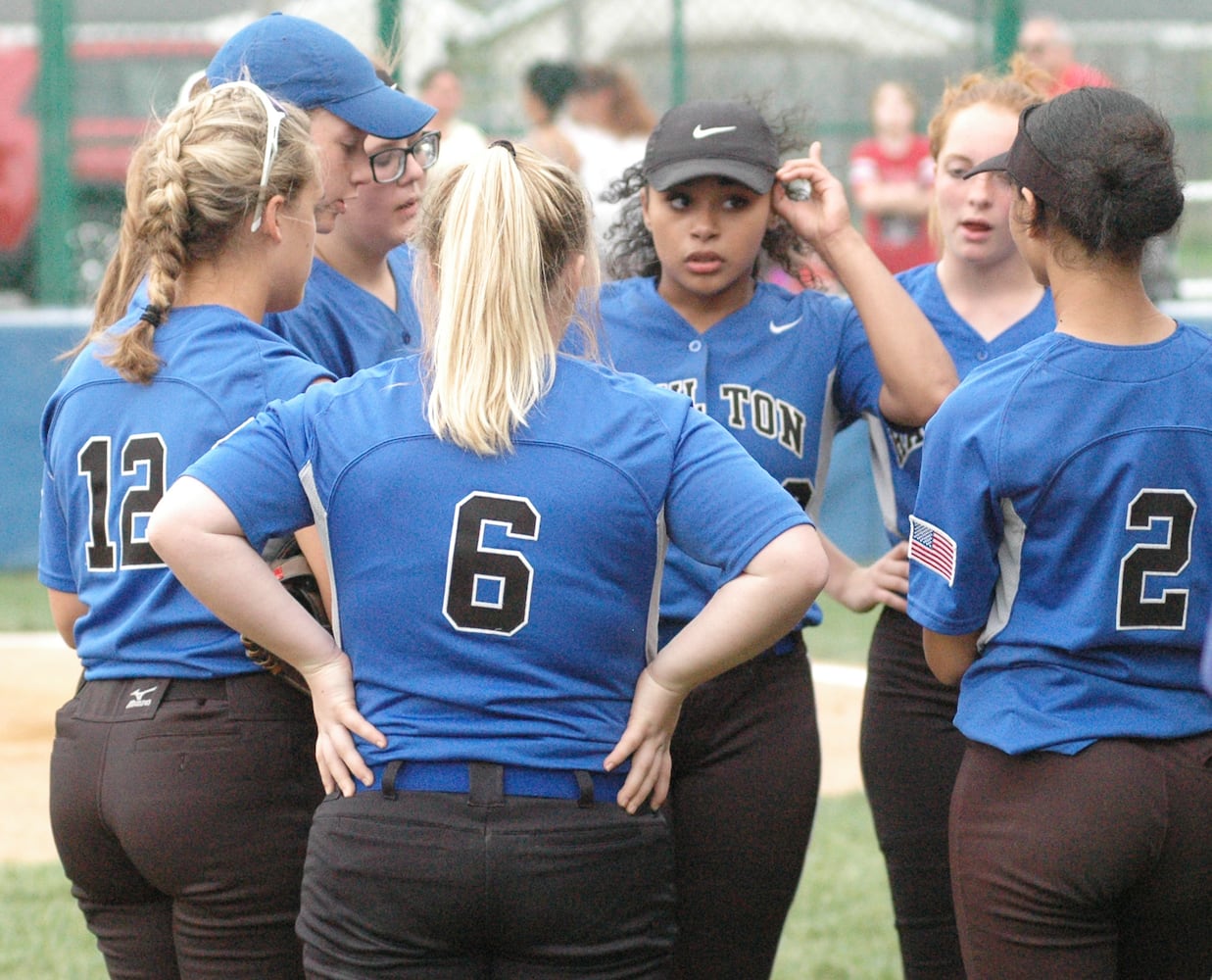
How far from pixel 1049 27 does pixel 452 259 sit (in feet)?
25.8

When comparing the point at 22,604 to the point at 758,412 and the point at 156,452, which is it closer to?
the point at 758,412

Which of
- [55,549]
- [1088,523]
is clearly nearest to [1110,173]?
[1088,523]

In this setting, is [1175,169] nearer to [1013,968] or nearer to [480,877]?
[1013,968]

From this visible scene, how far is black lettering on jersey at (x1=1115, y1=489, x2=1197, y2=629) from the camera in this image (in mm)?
2303

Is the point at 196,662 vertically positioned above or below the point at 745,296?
Answer: below

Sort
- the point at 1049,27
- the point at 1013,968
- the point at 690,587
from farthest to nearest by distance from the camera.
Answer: the point at 1049,27
the point at 690,587
the point at 1013,968

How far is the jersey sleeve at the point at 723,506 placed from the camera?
223cm

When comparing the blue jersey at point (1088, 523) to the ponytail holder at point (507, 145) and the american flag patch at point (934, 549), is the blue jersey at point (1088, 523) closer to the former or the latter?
the american flag patch at point (934, 549)

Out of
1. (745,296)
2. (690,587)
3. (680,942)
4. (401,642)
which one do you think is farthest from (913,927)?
(401,642)

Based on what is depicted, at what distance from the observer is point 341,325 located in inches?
119

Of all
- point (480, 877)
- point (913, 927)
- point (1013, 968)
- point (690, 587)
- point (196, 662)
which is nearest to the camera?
point (480, 877)

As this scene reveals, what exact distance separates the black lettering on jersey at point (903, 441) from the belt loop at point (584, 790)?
1.21m

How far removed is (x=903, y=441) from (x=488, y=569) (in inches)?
50.7

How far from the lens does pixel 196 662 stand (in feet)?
8.31
